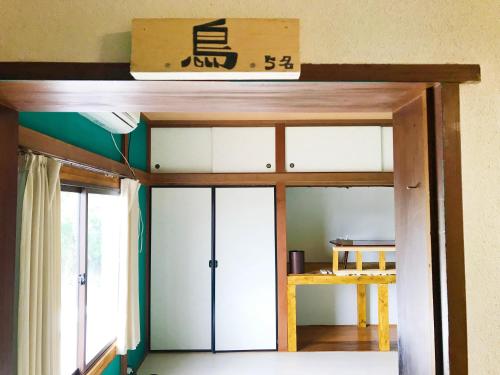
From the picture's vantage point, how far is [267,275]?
3.75 metres

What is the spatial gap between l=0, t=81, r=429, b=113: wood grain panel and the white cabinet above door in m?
2.77

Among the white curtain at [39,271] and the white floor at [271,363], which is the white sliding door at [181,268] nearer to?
the white floor at [271,363]

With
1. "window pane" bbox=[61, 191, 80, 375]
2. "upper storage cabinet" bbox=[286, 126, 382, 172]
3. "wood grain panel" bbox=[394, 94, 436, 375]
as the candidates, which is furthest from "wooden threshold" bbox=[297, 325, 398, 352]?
"wood grain panel" bbox=[394, 94, 436, 375]

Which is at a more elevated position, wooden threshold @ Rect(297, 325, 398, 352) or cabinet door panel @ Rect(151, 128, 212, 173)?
cabinet door panel @ Rect(151, 128, 212, 173)

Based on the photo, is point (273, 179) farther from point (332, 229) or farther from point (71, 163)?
point (71, 163)

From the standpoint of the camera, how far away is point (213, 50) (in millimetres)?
767

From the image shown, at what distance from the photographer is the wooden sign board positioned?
2.49ft

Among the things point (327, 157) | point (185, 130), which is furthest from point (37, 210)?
point (327, 157)

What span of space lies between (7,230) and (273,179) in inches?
118

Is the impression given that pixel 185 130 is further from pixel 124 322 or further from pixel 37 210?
pixel 37 210

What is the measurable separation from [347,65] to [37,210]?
143 cm

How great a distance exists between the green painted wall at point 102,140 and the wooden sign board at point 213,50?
3.75 feet

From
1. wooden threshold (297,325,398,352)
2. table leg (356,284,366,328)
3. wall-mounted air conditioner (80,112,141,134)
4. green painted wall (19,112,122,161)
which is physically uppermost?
wall-mounted air conditioner (80,112,141,134)

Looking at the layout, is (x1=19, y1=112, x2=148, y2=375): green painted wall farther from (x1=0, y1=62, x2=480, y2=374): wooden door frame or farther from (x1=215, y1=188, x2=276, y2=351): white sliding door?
(x1=0, y1=62, x2=480, y2=374): wooden door frame
